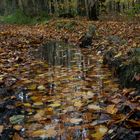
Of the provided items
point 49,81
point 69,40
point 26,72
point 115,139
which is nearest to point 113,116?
point 115,139

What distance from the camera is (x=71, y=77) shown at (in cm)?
517

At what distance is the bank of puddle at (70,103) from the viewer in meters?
3.12

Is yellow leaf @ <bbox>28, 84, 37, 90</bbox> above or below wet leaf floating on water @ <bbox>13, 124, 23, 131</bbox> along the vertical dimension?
above

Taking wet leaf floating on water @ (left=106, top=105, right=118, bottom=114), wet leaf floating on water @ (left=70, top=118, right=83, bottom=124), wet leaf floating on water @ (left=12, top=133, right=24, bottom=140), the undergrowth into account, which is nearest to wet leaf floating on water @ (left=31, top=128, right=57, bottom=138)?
wet leaf floating on water @ (left=12, top=133, right=24, bottom=140)

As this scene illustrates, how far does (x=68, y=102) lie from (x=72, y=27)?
10097 mm

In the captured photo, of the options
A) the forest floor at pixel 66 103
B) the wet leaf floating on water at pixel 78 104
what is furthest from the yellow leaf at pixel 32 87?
the wet leaf floating on water at pixel 78 104

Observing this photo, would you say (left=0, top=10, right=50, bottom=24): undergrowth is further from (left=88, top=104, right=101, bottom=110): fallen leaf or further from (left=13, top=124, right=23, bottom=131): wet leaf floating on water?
(left=13, top=124, right=23, bottom=131): wet leaf floating on water

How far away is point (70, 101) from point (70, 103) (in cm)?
8

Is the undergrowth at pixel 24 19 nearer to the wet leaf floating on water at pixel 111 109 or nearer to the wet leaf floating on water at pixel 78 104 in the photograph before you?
the wet leaf floating on water at pixel 78 104

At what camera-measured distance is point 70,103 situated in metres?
3.89

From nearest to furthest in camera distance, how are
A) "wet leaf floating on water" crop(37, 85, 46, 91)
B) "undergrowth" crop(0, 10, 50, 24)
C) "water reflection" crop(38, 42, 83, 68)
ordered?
1. "wet leaf floating on water" crop(37, 85, 46, 91)
2. "water reflection" crop(38, 42, 83, 68)
3. "undergrowth" crop(0, 10, 50, 24)

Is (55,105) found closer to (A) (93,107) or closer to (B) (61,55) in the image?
(A) (93,107)

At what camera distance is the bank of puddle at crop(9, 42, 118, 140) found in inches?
123

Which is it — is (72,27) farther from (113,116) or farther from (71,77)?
(113,116)
